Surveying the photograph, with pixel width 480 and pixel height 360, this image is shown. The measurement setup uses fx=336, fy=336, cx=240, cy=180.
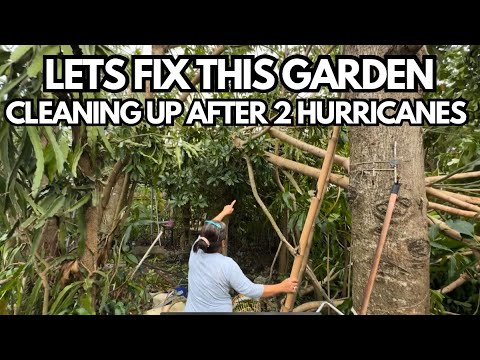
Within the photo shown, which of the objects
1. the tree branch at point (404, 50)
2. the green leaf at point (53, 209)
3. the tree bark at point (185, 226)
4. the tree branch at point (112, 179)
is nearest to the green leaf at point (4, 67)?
the green leaf at point (53, 209)

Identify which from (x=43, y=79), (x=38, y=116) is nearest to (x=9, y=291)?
(x=38, y=116)

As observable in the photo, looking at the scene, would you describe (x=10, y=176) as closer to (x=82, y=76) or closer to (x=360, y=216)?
(x=82, y=76)

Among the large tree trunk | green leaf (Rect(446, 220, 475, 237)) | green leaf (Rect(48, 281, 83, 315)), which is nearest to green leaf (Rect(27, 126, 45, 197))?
green leaf (Rect(48, 281, 83, 315))

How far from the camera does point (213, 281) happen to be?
4.13 ft

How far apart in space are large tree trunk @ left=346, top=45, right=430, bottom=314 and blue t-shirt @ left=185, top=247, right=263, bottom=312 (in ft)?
1.41

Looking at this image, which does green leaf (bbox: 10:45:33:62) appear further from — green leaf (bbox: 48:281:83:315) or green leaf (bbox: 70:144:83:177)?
green leaf (bbox: 48:281:83:315)

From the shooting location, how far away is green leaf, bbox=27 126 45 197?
0.90m

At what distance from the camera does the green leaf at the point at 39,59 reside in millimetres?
869

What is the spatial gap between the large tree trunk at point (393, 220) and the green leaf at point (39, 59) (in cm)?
89

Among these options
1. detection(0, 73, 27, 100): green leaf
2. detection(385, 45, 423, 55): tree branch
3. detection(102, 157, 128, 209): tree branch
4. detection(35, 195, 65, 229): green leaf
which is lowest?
detection(35, 195, 65, 229): green leaf

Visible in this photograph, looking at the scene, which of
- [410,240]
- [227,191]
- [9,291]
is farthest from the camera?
[227,191]

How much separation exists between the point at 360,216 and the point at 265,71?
2.34 feet

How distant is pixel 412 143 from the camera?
97cm

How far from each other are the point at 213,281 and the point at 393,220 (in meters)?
0.67
